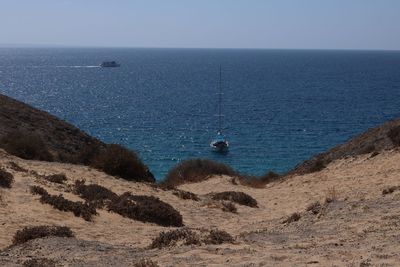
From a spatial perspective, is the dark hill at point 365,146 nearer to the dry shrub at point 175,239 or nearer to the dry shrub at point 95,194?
the dry shrub at point 95,194

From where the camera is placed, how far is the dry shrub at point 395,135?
29.5 m

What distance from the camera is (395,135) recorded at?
3048 centimetres

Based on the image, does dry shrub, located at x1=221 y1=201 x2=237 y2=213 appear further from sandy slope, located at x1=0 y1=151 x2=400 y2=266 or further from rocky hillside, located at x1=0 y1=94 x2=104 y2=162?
rocky hillside, located at x1=0 y1=94 x2=104 y2=162

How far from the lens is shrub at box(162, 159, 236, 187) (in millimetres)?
33906

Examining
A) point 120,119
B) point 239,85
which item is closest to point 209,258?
point 120,119

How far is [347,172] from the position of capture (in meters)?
27.2

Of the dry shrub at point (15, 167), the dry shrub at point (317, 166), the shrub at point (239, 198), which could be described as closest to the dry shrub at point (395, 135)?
the dry shrub at point (317, 166)

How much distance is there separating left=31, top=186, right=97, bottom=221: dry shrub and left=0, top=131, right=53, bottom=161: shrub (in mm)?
10056

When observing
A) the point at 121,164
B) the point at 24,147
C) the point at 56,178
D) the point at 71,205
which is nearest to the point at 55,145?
the point at 24,147

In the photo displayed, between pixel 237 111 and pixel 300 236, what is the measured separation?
78392mm

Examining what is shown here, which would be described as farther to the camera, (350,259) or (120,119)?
(120,119)

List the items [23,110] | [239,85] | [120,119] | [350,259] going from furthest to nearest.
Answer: [239,85] < [120,119] < [23,110] < [350,259]

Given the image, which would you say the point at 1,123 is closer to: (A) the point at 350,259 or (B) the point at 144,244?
(B) the point at 144,244

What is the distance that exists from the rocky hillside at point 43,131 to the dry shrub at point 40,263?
1807 cm
